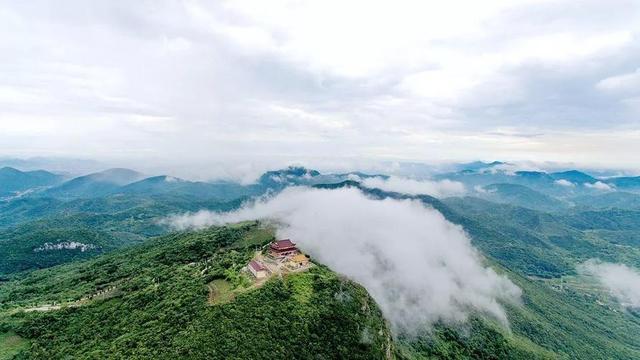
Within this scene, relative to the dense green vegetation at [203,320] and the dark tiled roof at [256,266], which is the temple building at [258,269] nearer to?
the dark tiled roof at [256,266]

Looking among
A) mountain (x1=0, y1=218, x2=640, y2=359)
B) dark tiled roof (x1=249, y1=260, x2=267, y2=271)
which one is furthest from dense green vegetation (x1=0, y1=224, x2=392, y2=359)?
dark tiled roof (x1=249, y1=260, x2=267, y2=271)

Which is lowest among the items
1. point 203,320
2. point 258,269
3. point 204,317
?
point 203,320

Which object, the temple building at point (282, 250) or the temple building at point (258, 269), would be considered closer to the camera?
the temple building at point (258, 269)

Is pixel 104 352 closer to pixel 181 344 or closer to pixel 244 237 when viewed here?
pixel 181 344

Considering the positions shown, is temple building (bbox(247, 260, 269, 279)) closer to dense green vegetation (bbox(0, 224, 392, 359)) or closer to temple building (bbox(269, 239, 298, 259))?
dense green vegetation (bbox(0, 224, 392, 359))

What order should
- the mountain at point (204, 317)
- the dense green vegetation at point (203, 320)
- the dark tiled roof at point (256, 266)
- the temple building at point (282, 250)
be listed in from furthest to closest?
the temple building at point (282, 250), the dark tiled roof at point (256, 266), the mountain at point (204, 317), the dense green vegetation at point (203, 320)

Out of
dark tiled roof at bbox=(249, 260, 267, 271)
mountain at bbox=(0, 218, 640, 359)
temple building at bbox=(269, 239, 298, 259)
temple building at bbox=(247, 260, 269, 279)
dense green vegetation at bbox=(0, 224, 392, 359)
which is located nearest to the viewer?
dense green vegetation at bbox=(0, 224, 392, 359)

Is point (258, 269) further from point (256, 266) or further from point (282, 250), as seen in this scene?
point (282, 250)

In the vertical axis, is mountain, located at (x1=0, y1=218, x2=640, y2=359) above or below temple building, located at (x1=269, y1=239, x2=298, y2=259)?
below

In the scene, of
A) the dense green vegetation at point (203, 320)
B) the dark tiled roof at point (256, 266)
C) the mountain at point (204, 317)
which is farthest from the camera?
the dark tiled roof at point (256, 266)

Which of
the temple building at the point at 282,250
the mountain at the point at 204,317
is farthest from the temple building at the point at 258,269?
the temple building at the point at 282,250

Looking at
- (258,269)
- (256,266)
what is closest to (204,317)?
(258,269)
